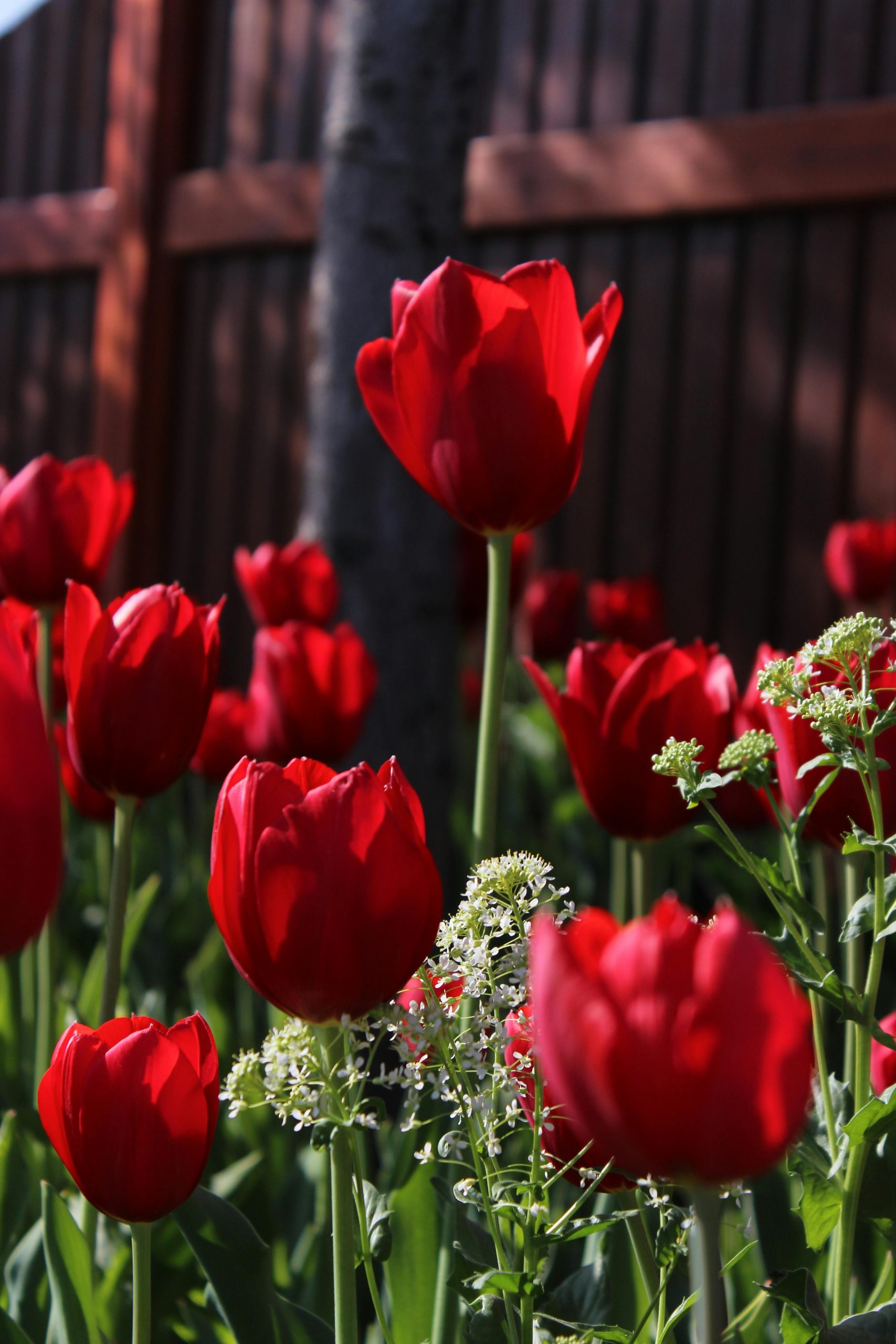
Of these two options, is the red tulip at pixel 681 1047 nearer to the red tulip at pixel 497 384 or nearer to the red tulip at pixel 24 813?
the red tulip at pixel 24 813

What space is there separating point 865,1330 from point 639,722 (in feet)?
1.09

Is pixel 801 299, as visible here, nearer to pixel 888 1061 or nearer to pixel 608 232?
pixel 608 232

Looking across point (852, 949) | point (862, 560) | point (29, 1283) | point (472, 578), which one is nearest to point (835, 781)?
point (852, 949)

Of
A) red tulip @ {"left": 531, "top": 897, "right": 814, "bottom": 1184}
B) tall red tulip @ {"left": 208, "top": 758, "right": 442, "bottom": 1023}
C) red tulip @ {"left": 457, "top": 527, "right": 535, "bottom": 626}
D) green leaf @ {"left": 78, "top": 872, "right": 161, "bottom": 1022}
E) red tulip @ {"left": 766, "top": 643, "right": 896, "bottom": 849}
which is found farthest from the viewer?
red tulip @ {"left": 457, "top": 527, "right": 535, "bottom": 626}

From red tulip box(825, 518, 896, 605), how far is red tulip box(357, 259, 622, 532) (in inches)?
63.3

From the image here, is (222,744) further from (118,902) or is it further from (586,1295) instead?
(586,1295)

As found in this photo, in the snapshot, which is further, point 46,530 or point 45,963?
point 46,530

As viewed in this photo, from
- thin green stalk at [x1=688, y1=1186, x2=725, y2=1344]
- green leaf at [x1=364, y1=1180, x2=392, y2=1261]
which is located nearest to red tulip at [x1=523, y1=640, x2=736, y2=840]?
green leaf at [x1=364, y1=1180, x2=392, y2=1261]

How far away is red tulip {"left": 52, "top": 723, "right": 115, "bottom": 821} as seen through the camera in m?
0.89

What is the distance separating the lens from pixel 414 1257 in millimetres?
755

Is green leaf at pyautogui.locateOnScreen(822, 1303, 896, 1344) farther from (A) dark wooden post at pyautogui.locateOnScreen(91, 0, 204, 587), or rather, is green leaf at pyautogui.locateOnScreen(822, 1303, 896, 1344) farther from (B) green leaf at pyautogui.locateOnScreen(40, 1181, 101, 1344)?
(A) dark wooden post at pyautogui.locateOnScreen(91, 0, 204, 587)

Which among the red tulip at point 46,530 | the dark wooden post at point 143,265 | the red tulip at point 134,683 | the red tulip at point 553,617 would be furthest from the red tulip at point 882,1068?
the dark wooden post at point 143,265

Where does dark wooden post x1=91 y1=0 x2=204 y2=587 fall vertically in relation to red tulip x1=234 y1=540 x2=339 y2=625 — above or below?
above

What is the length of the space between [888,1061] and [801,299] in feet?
9.11
